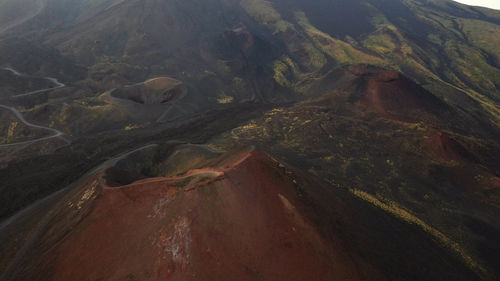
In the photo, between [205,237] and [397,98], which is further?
[397,98]

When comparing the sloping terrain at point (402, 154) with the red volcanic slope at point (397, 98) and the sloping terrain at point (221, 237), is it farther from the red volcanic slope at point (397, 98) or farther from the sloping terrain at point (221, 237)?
the sloping terrain at point (221, 237)

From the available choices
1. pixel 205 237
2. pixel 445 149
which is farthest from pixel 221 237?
pixel 445 149

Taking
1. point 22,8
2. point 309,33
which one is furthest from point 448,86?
point 22,8

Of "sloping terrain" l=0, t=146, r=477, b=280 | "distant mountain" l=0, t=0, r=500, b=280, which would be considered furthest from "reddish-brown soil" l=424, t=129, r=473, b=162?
"sloping terrain" l=0, t=146, r=477, b=280

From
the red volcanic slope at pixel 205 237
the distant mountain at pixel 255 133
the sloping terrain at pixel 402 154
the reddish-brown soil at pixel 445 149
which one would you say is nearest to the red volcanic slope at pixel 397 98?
the sloping terrain at pixel 402 154

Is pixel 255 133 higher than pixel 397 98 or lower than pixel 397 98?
lower

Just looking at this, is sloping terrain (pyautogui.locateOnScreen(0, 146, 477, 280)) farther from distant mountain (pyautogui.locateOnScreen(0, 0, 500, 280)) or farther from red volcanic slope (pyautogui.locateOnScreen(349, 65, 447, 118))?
red volcanic slope (pyautogui.locateOnScreen(349, 65, 447, 118))

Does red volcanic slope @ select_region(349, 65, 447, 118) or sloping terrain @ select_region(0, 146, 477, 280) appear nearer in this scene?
sloping terrain @ select_region(0, 146, 477, 280)

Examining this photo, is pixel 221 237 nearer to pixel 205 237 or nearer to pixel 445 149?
→ pixel 205 237
